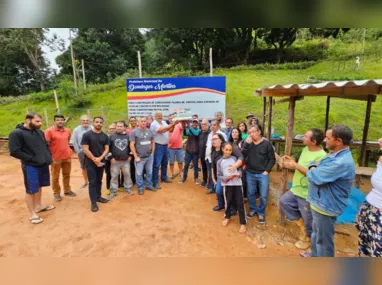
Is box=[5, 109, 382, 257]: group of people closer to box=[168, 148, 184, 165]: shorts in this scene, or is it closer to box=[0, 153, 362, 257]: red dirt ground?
box=[168, 148, 184, 165]: shorts

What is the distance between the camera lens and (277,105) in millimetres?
11953

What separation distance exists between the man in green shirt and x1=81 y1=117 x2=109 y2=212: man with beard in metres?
3.06

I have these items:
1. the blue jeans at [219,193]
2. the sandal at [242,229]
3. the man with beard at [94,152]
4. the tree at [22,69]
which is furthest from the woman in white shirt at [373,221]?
the tree at [22,69]

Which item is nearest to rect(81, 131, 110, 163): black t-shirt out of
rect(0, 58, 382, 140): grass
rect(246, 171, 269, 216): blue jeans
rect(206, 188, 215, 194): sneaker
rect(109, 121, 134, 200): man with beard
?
rect(109, 121, 134, 200): man with beard

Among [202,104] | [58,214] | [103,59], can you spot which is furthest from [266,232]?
[103,59]

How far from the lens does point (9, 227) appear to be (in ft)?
11.8

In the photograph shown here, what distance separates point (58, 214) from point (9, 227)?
67cm

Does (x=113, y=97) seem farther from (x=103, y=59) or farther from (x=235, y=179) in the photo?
(x=235, y=179)

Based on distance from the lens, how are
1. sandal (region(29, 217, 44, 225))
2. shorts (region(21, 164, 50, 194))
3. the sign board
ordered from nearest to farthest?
1. shorts (region(21, 164, 50, 194))
2. sandal (region(29, 217, 44, 225))
3. the sign board

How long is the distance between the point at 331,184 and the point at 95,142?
3.60 meters

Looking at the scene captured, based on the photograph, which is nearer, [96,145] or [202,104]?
[96,145]

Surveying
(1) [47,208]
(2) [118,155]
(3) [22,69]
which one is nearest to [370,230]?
(2) [118,155]

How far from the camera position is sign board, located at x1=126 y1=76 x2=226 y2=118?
7.57 meters

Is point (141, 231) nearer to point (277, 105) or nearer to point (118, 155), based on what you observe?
point (118, 155)
